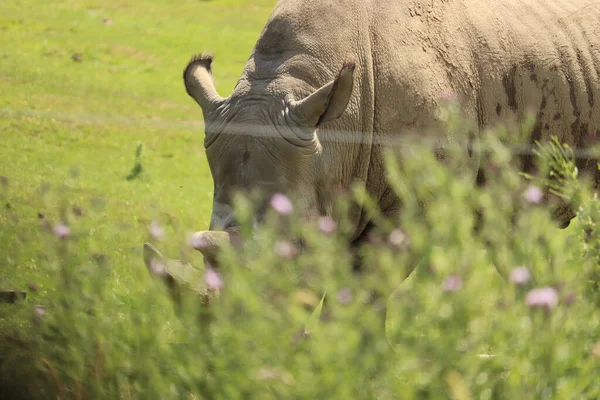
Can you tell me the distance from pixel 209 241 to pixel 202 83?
1.63 metres

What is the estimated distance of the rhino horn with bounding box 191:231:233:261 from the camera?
521 centimetres

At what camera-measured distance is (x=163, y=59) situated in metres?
21.2

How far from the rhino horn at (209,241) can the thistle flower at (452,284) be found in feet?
7.36

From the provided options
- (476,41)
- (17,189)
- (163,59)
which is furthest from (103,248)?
(163,59)

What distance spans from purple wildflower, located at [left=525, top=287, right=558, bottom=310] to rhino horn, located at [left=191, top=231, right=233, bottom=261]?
243 centimetres

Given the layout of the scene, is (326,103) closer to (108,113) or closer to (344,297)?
(344,297)

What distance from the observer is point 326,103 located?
5734 millimetres

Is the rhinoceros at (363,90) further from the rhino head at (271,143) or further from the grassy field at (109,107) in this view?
the grassy field at (109,107)

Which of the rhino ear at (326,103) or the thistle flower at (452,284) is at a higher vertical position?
the thistle flower at (452,284)

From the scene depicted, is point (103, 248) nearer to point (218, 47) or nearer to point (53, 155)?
point (53, 155)

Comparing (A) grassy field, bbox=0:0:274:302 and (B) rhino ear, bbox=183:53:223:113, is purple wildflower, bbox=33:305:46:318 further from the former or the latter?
(B) rhino ear, bbox=183:53:223:113

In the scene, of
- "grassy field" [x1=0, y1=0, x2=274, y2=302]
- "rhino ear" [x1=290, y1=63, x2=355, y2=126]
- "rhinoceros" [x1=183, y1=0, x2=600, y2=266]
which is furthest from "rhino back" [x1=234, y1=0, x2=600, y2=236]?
"grassy field" [x1=0, y1=0, x2=274, y2=302]

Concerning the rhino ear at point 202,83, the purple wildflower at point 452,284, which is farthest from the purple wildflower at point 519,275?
the rhino ear at point 202,83

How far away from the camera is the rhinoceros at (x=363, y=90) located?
5.82 meters
